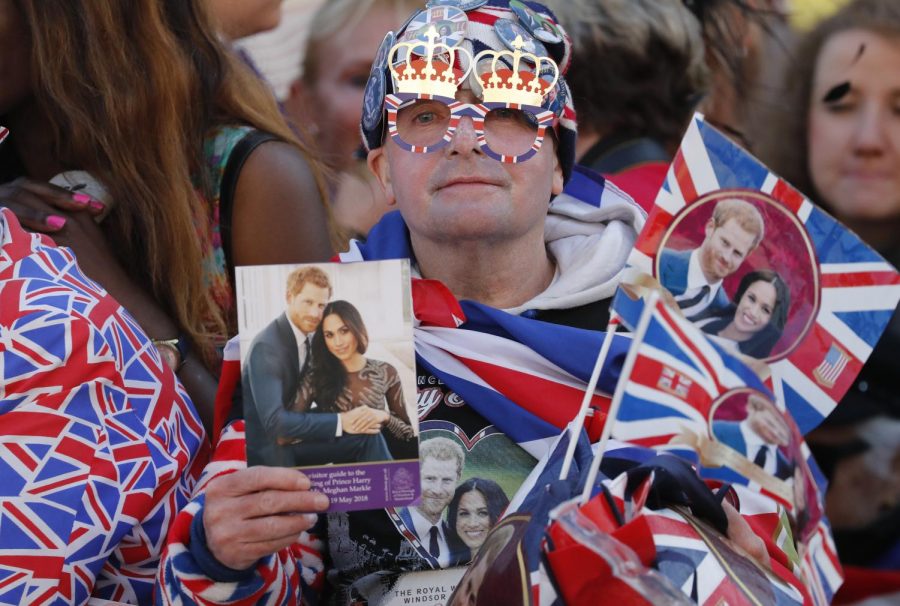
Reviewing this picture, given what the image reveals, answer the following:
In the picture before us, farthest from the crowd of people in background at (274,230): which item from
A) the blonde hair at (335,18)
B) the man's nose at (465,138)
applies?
the blonde hair at (335,18)

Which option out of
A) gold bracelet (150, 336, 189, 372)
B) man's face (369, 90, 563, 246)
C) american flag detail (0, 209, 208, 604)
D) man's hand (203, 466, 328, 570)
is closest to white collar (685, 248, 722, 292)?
man's face (369, 90, 563, 246)

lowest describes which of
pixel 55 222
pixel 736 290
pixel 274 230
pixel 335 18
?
pixel 335 18

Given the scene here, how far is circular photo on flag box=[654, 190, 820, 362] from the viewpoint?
2.16 metres

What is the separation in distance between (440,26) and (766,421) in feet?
3.38

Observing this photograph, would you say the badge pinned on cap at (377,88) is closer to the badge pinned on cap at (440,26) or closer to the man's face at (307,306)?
the badge pinned on cap at (440,26)

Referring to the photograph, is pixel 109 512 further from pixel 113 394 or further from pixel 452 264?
pixel 452 264

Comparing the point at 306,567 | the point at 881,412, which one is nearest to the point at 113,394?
the point at 306,567

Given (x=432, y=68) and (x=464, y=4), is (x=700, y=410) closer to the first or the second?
(x=432, y=68)

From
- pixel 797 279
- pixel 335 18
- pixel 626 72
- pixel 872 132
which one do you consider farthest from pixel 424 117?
pixel 335 18

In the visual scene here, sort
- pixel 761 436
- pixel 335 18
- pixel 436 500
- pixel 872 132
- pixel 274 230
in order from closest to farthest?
pixel 761 436
pixel 436 500
pixel 274 230
pixel 872 132
pixel 335 18

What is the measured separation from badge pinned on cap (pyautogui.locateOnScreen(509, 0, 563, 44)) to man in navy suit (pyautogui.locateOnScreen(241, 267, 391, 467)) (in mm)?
773

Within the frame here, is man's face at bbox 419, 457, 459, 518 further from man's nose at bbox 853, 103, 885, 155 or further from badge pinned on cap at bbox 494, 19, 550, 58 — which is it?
man's nose at bbox 853, 103, 885, 155

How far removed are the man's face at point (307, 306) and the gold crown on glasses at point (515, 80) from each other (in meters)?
0.59

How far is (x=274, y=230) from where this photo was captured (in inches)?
121
